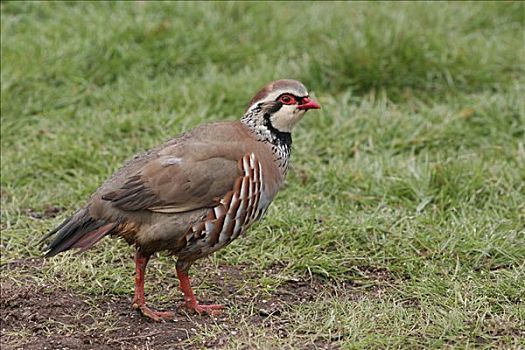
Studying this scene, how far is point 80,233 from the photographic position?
180 inches

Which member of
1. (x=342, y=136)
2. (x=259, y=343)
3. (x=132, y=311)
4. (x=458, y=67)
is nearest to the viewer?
(x=259, y=343)

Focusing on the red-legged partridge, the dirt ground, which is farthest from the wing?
the dirt ground

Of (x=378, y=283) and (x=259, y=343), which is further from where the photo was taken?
(x=378, y=283)

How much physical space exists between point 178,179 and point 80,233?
0.50 meters

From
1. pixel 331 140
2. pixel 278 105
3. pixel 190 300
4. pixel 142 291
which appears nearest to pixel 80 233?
pixel 142 291

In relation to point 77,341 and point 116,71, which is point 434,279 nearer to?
point 77,341

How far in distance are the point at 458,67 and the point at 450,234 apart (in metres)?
2.35

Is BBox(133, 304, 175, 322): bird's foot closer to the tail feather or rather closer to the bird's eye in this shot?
the tail feather

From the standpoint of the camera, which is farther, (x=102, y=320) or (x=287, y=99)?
(x=287, y=99)

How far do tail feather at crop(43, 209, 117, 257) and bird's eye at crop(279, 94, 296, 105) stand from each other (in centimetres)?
104

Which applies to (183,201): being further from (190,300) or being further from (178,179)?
(190,300)

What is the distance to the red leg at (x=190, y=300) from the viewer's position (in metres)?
4.79

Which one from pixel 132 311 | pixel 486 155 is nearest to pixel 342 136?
pixel 486 155

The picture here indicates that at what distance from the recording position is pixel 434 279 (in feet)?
16.3
